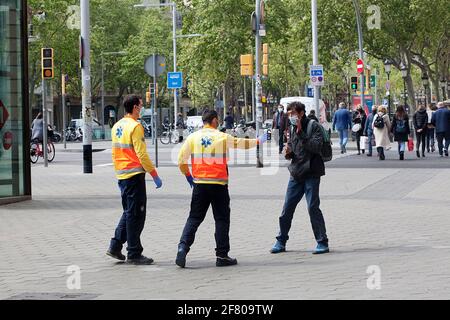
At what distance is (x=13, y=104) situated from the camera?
61.2 ft

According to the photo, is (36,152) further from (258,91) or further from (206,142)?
(206,142)

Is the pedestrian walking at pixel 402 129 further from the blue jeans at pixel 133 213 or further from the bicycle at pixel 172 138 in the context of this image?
the blue jeans at pixel 133 213

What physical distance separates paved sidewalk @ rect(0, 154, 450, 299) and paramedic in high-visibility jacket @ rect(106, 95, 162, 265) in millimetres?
193

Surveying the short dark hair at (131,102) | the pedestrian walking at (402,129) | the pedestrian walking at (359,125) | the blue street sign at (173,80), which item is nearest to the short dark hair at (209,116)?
the short dark hair at (131,102)

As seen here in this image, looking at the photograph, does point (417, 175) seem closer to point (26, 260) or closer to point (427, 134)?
point (427, 134)

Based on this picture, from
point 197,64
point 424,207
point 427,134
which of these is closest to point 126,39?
point 197,64

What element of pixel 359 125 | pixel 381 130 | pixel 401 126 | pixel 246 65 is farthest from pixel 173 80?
pixel 401 126

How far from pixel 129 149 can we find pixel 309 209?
7.05 feet


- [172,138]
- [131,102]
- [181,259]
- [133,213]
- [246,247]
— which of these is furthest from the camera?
[172,138]

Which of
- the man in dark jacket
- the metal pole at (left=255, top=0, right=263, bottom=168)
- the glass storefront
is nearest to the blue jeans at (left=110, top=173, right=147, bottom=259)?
the man in dark jacket

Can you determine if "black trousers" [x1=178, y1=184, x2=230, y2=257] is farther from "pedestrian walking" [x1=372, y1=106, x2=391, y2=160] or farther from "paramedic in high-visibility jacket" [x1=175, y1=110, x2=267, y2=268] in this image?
"pedestrian walking" [x1=372, y1=106, x2=391, y2=160]

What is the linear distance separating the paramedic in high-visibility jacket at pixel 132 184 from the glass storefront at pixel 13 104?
7655 mm
